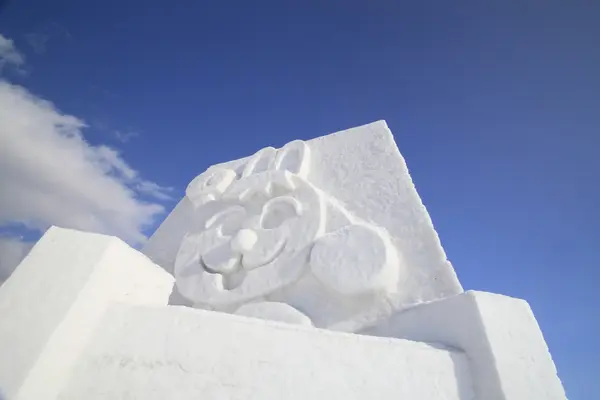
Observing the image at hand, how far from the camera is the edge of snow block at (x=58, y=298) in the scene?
1799mm

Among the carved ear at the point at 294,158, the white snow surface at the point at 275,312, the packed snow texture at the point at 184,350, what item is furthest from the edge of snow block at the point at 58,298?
the carved ear at the point at 294,158

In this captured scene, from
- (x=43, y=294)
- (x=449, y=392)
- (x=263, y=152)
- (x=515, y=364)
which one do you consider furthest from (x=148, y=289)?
(x=263, y=152)

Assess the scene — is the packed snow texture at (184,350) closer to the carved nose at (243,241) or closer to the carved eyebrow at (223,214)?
the carved nose at (243,241)

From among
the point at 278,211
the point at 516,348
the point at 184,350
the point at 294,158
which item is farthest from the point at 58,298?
the point at 294,158

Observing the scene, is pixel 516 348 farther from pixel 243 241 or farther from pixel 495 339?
pixel 243 241

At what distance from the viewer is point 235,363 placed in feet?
7.04

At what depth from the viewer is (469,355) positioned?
9.02 feet

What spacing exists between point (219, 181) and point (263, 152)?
2.77 ft

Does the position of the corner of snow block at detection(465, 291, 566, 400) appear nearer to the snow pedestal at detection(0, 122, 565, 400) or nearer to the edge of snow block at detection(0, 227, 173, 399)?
the snow pedestal at detection(0, 122, 565, 400)

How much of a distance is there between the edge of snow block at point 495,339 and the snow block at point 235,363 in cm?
24

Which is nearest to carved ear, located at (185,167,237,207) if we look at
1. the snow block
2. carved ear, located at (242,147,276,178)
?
carved ear, located at (242,147,276,178)

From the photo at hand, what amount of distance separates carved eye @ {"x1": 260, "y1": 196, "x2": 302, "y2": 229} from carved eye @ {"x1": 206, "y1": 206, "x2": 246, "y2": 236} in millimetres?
363

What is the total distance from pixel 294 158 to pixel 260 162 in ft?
1.87

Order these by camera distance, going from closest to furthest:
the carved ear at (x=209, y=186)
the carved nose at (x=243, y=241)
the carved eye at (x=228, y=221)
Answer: the carved nose at (x=243, y=241) < the carved eye at (x=228, y=221) < the carved ear at (x=209, y=186)
